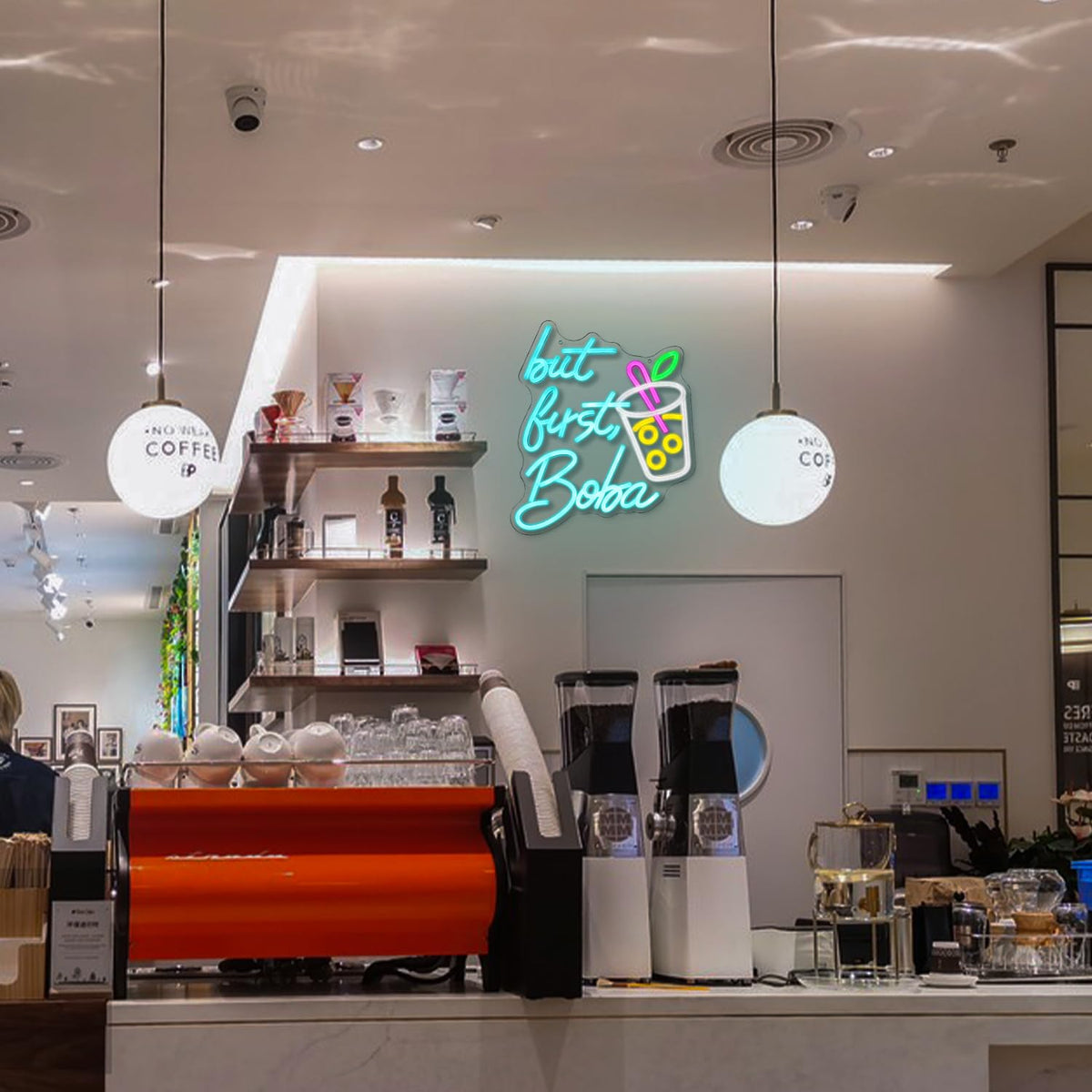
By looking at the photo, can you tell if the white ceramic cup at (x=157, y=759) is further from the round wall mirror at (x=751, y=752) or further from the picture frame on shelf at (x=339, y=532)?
the round wall mirror at (x=751, y=752)

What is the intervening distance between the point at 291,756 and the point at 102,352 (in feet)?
17.3

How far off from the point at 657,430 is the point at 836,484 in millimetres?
763

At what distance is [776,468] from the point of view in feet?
16.1

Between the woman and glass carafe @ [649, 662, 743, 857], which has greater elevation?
glass carafe @ [649, 662, 743, 857]

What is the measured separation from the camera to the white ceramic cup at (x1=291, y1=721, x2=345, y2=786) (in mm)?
2732

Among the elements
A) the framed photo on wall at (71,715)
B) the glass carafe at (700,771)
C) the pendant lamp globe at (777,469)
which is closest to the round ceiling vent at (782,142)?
the pendant lamp globe at (777,469)

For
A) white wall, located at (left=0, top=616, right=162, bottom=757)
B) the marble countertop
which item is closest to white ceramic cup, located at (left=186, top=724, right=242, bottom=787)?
the marble countertop

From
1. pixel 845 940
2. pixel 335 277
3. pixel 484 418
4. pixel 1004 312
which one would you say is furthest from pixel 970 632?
pixel 845 940

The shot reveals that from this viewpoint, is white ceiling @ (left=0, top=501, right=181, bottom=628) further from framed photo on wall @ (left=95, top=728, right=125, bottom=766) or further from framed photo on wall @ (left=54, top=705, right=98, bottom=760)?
framed photo on wall @ (left=95, top=728, right=125, bottom=766)

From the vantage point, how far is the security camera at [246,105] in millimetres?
4660

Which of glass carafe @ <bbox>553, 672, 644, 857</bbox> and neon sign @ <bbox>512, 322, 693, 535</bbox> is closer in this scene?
glass carafe @ <bbox>553, 672, 644, 857</bbox>

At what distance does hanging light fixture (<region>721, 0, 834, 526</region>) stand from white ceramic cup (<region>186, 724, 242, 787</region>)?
2.49 meters

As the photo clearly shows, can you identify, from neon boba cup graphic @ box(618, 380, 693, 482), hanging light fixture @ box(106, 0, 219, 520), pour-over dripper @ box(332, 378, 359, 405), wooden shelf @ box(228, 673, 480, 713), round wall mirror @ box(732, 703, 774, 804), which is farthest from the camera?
neon boba cup graphic @ box(618, 380, 693, 482)

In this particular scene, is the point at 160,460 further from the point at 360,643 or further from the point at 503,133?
the point at 360,643
